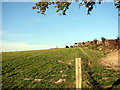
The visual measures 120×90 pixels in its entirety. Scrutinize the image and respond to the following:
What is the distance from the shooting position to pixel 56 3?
13.4 m

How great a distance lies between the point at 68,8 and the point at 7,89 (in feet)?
38.8

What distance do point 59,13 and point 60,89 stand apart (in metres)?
9.38

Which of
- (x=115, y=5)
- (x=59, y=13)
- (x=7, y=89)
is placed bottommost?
(x=7, y=89)

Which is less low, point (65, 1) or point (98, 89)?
point (65, 1)

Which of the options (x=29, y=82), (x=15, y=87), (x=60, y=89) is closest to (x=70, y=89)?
(x=60, y=89)

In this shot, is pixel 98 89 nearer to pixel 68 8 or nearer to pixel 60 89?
pixel 60 89

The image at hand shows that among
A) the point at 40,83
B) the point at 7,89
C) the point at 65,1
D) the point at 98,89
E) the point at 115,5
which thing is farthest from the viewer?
the point at 115,5

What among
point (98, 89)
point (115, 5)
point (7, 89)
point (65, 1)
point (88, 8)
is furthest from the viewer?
point (115, 5)

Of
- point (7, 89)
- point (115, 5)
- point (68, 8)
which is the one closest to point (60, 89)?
point (7, 89)

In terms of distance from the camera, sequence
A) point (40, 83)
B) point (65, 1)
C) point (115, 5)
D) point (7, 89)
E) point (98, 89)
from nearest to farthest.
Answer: point (98, 89)
point (7, 89)
point (40, 83)
point (65, 1)
point (115, 5)

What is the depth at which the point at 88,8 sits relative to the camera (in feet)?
49.2

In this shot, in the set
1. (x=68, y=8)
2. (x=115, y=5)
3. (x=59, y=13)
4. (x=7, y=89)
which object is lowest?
(x=7, y=89)

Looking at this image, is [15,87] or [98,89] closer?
[98,89]

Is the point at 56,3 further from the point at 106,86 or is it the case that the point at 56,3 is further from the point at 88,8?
the point at 106,86
